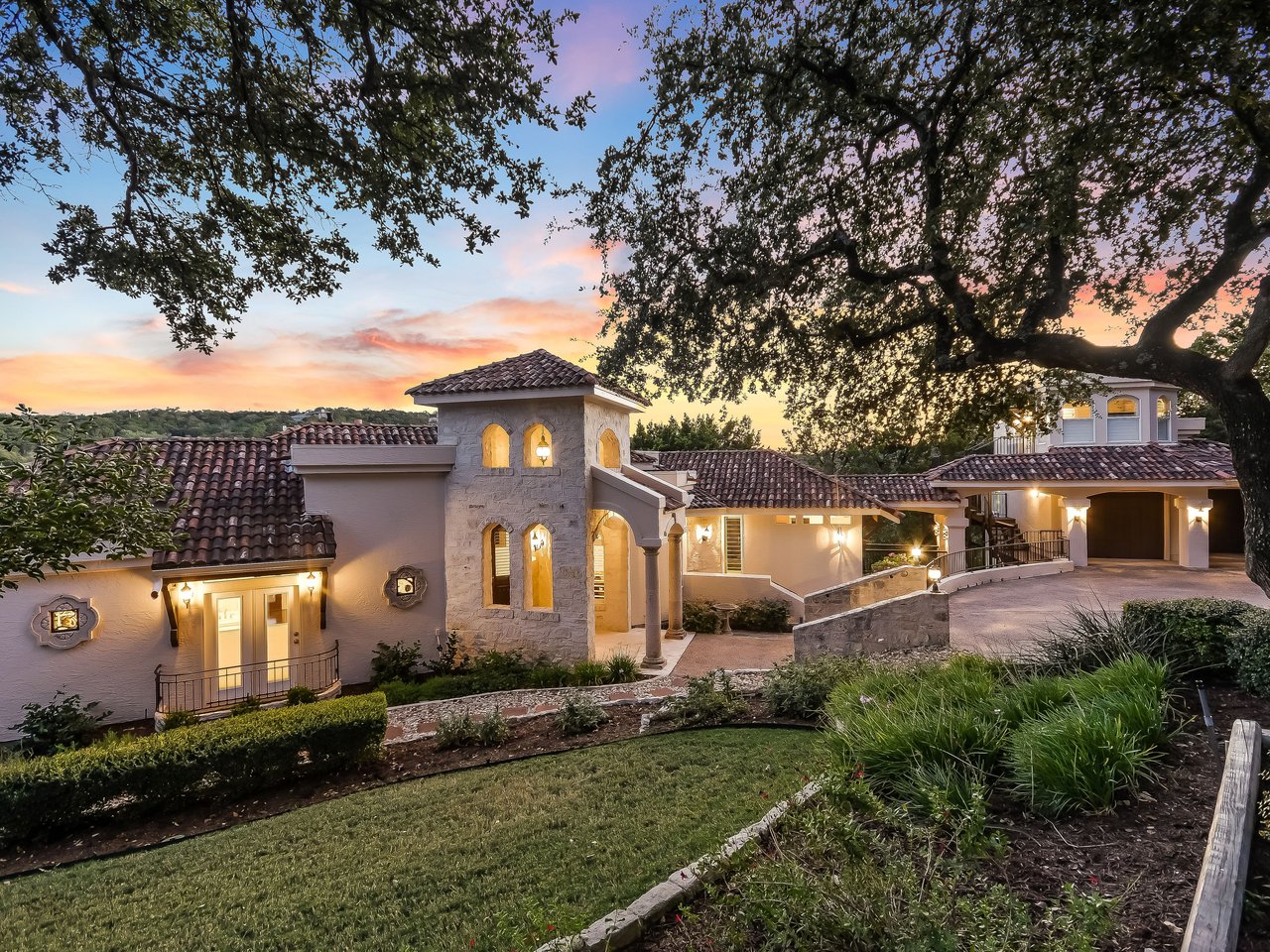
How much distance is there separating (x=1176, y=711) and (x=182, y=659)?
52.8 feet

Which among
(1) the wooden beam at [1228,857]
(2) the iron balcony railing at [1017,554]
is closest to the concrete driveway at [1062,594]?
(2) the iron balcony railing at [1017,554]

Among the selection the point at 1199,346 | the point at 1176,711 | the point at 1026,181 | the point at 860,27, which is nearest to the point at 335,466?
the point at 860,27

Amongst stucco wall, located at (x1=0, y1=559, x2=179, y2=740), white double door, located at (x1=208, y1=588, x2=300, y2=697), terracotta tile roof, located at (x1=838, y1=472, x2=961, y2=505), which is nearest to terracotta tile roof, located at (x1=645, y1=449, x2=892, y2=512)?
terracotta tile roof, located at (x1=838, y1=472, x2=961, y2=505)

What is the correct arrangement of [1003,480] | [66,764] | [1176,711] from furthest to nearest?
1. [1003,480]
2. [66,764]
3. [1176,711]

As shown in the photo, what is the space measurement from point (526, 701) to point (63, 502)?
791 centimetres

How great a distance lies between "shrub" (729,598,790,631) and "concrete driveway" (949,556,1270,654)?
4634mm

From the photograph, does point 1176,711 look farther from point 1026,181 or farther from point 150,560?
point 150,560

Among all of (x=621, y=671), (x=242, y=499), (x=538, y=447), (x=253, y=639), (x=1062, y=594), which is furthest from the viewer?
(x=1062, y=594)

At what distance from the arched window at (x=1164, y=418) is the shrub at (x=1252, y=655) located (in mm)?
17945

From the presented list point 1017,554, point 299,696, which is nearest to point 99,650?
point 299,696

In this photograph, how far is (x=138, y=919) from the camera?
4.78 meters

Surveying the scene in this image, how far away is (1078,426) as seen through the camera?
20141 millimetres

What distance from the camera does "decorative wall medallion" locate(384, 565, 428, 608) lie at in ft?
41.9

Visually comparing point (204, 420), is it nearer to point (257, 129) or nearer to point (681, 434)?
point (257, 129)
